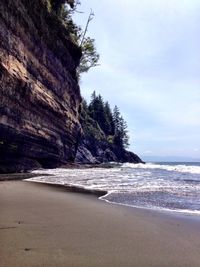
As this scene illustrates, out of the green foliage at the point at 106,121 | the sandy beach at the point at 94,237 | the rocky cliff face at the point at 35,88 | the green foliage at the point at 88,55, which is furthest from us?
the green foliage at the point at 106,121

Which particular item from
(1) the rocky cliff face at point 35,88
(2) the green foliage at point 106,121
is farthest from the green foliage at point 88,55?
(2) the green foliage at point 106,121

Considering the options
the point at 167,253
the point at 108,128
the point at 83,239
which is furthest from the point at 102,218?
the point at 108,128

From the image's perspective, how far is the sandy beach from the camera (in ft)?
13.9

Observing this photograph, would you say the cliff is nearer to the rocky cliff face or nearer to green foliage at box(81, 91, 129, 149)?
green foliage at box(81, 91, 129, 149)

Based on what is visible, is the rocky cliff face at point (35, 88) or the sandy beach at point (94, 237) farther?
the rocky cliff face at point (35, 88)

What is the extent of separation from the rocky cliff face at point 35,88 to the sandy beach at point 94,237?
12.8 m

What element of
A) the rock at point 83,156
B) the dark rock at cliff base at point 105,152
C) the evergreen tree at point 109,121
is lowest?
the rock at point 83,156

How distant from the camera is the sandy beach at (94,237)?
13.9ft

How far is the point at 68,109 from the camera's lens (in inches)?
1256

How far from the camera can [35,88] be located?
23.8 metres

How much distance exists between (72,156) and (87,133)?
38.1 m

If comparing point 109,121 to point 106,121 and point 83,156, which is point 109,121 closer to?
point 106,121

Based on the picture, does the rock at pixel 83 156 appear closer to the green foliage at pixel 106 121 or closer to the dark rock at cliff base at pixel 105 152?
the dark rock at cliff base at pixel 105 152

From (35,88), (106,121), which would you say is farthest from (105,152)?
(35,88)
